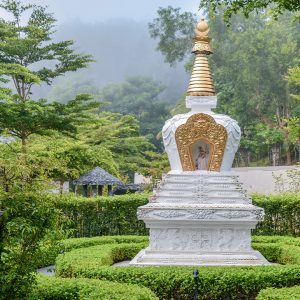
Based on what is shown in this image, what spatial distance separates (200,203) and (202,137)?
2192 millimetres

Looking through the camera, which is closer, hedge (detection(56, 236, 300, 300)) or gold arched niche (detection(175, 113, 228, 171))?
hedge (detection(56, 236, 300, 300))

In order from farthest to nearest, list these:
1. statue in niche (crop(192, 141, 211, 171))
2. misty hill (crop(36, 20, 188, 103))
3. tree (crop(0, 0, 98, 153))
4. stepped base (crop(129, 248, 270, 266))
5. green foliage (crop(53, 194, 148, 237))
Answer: misty hill (crop(36, 20, 188, 103)) → tree (crop(0, 0, 98, 153)) → green foliage (crop(53, 194, 148, 237)) → statue in niche (crop(192, 141, 211, 171)) → stepped base (crop(129, 248, 270, 266))

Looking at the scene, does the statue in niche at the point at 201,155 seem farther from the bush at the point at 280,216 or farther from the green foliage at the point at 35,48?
the green foliage at the point at 35,48

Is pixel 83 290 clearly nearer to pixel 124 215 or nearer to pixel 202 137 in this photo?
pixel 202 137

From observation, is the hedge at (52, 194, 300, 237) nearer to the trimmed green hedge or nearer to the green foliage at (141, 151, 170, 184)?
the trimmed green hedge

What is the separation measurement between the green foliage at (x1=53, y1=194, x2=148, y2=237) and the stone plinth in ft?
15.7

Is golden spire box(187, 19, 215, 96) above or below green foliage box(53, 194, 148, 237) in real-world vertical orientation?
above

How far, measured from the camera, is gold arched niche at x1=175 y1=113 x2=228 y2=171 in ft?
44.0

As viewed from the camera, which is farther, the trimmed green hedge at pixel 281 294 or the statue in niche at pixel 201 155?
the statue in niche at pixel 201 155

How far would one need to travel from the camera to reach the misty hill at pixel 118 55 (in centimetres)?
→ 8962

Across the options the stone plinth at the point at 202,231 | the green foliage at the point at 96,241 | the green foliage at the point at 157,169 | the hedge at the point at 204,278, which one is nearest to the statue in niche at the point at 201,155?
the stone plinth at the point at 202,231

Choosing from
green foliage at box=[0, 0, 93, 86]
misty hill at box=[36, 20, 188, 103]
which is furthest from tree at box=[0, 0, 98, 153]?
misty hill at box=[36, 20, 188, 103]

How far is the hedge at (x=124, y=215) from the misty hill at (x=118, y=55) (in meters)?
68.2

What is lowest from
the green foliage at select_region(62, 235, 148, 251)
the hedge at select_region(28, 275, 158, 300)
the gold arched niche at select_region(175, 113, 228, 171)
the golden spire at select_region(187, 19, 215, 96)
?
the hedge at select_region(28, 275, 158, 300)
